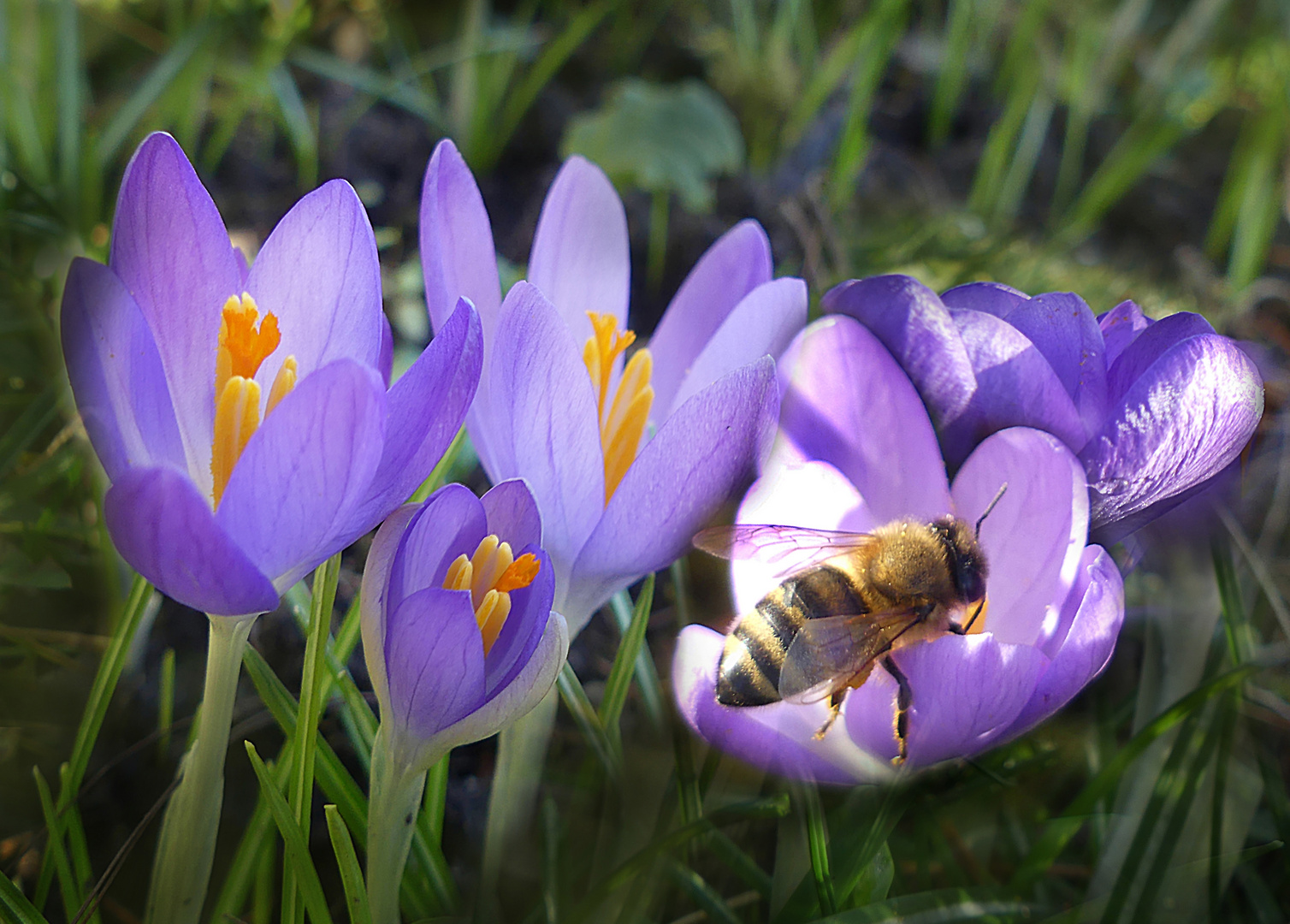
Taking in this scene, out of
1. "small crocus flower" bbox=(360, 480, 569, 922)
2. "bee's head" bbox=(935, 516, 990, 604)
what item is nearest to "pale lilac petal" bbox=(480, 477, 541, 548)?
"small crocus flower" bbox=(360, 480, 569, 922)

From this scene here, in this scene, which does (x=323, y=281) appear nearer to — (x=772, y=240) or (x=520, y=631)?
(x=520, y=631)

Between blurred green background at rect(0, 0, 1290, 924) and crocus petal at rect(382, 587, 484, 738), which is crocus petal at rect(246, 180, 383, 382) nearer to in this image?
crocus petal at rect(382, 587, 484, 738)

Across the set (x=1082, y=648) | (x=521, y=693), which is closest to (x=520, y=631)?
(x=521, y=693)

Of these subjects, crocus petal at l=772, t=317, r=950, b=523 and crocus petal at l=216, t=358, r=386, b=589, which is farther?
crocus petal at l=772, t=317, r=950, b=523

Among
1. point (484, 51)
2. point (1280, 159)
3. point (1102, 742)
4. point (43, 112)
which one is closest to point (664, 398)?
point (1102, 742)

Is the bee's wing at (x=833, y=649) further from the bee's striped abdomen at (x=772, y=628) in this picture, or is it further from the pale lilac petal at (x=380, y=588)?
the pale lilac petal at (x=380, y=588)

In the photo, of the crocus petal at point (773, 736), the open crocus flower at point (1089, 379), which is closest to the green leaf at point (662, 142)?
the open crocus flower at point (1089, 379)

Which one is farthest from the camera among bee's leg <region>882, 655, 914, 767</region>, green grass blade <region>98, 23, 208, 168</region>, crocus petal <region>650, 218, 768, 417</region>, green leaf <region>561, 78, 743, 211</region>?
green leaf <region>561, 78, 743, 211</region>
